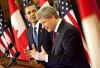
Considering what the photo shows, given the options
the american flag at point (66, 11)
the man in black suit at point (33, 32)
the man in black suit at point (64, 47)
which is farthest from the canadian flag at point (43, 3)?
the man in black suit at point (64, 47)

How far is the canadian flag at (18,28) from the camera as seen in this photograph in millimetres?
3025

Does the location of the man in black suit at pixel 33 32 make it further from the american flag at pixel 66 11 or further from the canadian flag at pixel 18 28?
A: the american flag at pixel 66 11

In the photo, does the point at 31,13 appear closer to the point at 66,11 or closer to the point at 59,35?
the point at 66,11

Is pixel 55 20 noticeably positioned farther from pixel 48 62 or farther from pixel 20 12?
pixel 20 12

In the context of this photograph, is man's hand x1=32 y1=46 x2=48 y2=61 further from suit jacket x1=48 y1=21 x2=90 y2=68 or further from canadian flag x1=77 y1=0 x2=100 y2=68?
canadian flag x1=77 y1=0 x2=100 y2=68

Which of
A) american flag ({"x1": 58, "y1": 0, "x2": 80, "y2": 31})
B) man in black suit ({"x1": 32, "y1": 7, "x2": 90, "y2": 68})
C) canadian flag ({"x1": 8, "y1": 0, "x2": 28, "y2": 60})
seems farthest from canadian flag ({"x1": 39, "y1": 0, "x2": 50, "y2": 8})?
man in black suit ({"x1": 32, "y1": 7, "x2": 90, "y2": 68})

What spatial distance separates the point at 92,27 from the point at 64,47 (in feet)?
1.74

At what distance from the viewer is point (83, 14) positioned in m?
2.32

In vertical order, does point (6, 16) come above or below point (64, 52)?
above

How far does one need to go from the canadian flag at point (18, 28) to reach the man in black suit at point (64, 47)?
1.11 metres

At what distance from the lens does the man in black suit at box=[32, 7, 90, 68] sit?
1.81m

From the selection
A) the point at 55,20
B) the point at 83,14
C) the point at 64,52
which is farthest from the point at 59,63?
the point at 83,14

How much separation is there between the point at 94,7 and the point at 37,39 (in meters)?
0.89

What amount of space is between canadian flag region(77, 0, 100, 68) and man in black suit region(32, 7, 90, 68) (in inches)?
14.6
